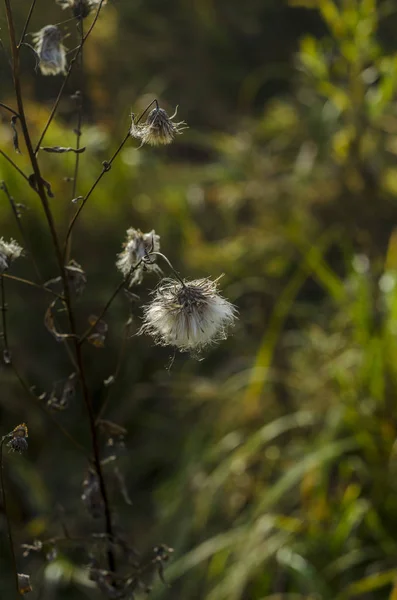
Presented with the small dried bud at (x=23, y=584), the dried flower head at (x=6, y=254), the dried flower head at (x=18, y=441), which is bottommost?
the small dried bud at (x=23, y=584)

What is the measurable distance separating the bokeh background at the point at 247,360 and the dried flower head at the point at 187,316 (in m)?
0.37

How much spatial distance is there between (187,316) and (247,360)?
5.04 ft

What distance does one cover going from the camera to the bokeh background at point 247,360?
5.88ft

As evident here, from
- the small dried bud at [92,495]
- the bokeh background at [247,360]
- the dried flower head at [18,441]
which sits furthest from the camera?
the bokeh background at [247,360]

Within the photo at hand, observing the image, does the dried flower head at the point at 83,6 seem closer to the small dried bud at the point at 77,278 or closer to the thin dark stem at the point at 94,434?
the small dried bud at the point at 77,278

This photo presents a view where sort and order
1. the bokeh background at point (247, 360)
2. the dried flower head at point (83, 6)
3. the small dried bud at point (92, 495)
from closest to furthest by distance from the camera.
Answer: the dried flower head at point (83, 6)
the small dried bud at point (92, 495)
the bokeh background at point (247, 360)

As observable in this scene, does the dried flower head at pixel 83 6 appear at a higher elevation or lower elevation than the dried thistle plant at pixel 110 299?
higher

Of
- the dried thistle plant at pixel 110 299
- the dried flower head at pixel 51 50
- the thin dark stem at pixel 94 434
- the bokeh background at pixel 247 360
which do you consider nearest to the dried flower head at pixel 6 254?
the dried thistle plant at pixel 110 299

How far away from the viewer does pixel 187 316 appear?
825 mm

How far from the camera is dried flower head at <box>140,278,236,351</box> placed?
83 cm

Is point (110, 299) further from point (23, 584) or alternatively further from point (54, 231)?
point (23, 584)

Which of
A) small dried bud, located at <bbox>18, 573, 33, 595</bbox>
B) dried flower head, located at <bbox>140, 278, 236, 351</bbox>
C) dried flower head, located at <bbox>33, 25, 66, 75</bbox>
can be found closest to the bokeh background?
small dried bud, located at <bbox>18, 573, 33, 595</bbox>

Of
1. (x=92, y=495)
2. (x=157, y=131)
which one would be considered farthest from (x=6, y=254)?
(x=92, y=495)

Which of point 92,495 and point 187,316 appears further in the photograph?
point 92,495
